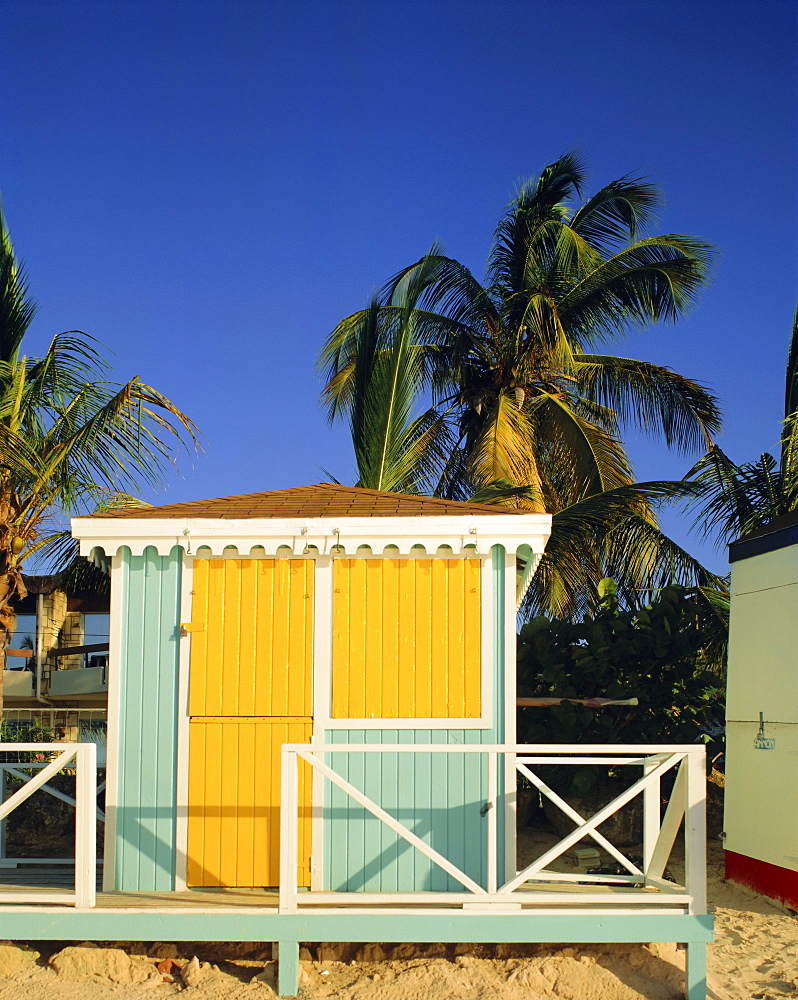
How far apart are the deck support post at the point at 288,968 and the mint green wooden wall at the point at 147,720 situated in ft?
3.57

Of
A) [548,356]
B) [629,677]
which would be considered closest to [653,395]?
[548,356]

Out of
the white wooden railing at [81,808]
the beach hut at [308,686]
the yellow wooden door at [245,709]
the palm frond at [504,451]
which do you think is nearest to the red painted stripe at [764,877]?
the beach hut at [308,686]

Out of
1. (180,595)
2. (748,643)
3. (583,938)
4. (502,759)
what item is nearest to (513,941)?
(583,938)

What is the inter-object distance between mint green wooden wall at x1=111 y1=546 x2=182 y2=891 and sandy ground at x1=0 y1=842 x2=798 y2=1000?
1.95ft

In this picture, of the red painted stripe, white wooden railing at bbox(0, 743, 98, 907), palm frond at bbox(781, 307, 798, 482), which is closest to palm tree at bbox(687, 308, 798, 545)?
palm frond at bbox(781, 307, 798, 482)

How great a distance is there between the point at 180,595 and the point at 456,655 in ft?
6.53

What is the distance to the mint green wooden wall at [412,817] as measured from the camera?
686cm

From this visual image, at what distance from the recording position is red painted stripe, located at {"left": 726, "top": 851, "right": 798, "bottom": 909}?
7832 mm

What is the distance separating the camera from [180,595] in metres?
7.16

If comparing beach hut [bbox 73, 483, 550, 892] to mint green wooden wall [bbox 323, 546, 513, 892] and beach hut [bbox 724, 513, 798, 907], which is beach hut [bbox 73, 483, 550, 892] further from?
beach hut [bbox 724, 513, 798, 907]

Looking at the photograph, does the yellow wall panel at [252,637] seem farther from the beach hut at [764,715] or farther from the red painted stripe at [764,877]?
the red painted stripe at [764,877]

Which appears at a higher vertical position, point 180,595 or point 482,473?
point 482,473

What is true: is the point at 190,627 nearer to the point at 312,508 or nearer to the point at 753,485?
the point at 312,508

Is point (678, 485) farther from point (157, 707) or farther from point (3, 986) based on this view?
point (3, 986)
